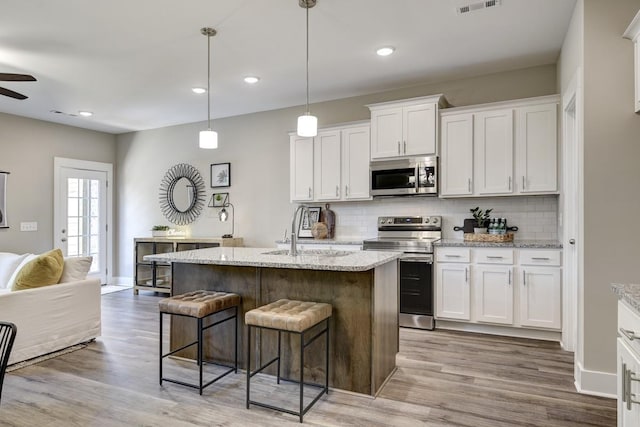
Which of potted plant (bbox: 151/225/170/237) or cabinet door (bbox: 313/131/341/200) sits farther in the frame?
potted plant (bbox: 151/225/170/237)

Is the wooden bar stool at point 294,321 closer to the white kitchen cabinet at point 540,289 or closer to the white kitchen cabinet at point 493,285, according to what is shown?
the white kitchen cabinet at point 493,285

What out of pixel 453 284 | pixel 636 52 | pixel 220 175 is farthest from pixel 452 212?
pixel 220 175

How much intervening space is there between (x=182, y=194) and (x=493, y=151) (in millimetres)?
4799

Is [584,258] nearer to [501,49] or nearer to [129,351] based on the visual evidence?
[501,49]

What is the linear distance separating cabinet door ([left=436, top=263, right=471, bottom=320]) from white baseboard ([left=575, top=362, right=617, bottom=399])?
140 cm

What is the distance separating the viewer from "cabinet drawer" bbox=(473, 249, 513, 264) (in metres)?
3.86

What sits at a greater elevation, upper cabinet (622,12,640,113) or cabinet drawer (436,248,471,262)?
upper cabinet (622,12,640,113)

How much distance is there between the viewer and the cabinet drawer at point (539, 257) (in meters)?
3.67

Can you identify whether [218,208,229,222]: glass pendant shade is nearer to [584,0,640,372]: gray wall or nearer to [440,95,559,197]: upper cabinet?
[440,95,559,197]: upper cabinet

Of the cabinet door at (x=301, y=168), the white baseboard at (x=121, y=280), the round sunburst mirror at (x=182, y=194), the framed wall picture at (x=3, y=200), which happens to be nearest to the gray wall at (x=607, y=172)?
the cabinet door at (x=301, y=168)

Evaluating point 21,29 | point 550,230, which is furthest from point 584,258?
point 21,29

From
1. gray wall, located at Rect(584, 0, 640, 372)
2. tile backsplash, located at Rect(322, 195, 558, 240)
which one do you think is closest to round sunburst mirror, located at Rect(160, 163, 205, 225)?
tile backsplash, located at Rect(322, 195, 558, 240)

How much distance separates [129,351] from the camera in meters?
3.52

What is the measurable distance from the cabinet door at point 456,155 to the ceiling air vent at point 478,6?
4.32ft
